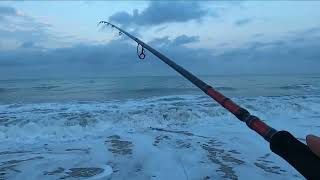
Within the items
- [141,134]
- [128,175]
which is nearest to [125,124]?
[141,134]

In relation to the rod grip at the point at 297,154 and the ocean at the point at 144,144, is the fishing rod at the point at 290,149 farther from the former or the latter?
the ocean at the point at 144,144

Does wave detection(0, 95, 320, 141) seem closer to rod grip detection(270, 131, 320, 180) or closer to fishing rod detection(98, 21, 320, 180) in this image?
fishing rod detection(98, 21, 320, 180)

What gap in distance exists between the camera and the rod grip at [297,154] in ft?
4.65

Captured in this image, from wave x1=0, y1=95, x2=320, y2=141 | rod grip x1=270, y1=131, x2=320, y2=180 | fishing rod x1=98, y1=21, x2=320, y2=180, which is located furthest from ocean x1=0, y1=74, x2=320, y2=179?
rod grip x1=270, y1=131, x2=320, y2=180

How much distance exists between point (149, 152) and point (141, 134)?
99.2 inches

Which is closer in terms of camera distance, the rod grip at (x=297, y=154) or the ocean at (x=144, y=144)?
the rod grip at (x=297, y=154)

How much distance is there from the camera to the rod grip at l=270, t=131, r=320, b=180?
1.42 metres

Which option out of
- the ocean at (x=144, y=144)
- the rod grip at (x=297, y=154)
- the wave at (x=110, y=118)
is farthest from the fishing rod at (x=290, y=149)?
the wave at (x=110, y=118)

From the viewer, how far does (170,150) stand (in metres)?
8.30

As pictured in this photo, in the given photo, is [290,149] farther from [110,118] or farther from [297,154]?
[110,118]

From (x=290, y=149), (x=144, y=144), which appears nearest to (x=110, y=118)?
(x=144, y=144)

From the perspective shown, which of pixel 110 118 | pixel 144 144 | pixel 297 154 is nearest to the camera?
pixel 297 154

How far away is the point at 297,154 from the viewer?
150 centimetres

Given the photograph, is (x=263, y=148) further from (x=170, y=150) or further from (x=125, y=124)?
(x=125, y=124)
